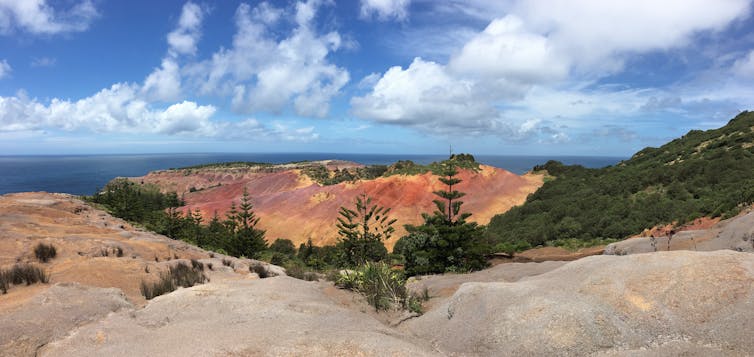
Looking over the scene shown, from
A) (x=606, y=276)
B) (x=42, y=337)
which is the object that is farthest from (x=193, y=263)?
(x=606, y=276)

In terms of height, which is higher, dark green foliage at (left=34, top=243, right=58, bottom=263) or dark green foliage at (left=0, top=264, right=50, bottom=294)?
dark green foliage at (left=0, top=264, right=50, bottom=294)

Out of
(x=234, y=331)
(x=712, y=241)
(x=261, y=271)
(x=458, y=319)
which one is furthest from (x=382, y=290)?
(x=712, y=241)

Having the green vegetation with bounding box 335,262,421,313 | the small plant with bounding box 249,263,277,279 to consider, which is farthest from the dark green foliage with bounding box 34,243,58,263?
the green vegetation with bounding box 335,262,421,313

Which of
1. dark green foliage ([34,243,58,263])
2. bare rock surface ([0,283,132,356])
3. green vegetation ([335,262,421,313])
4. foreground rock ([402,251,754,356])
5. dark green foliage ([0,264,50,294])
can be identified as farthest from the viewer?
dark green foliage ([34,243,58,263])

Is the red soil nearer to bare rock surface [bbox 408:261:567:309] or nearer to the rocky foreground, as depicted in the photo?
bare rock surface [bbox 408:261:567:309]

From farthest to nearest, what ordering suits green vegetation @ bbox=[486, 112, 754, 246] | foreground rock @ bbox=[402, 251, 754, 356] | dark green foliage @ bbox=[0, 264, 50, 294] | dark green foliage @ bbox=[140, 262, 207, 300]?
green vegetation @ bbox=[486, 112, 754, 246] → dark green foliage @ bbox=[140, 262, 207, 300] → dark green foliage @ bbox=[0, 264, 50, 294] → foreground rock @ bbox=[402, 251, 754, 356]
